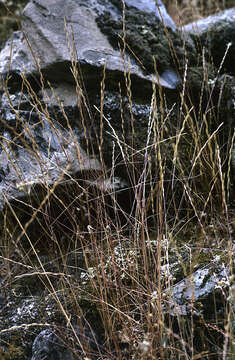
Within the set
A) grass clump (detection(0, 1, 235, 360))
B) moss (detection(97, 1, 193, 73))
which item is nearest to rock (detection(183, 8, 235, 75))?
moss (detection(97, 1, 193, 73))

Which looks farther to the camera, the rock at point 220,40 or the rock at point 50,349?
the rock at point 220,40

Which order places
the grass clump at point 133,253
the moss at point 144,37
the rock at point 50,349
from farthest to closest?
the moss at point 144,37, the rock at point 50,349, the grass clump at point 133,253

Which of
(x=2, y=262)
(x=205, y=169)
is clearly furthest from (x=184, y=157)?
(x=2, y=262)

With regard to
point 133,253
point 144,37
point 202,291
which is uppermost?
point 144,37

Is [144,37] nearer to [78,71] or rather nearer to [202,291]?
[78,71]

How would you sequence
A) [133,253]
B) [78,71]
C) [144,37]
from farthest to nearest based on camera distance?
[144,37]
[78,71]
[133,253]

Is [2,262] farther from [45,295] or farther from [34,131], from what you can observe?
[34,131]

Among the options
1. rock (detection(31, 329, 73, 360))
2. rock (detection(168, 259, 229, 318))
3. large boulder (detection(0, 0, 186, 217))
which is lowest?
rock (detection(31, 329, 73, 360))

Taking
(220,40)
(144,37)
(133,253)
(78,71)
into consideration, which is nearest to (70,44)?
(78,71)

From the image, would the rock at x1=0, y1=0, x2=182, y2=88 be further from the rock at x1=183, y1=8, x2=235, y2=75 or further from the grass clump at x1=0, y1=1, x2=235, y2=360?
the rock at x1=183, y1=8, x2=235, y2=75

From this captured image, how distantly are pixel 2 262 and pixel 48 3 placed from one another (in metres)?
1.82

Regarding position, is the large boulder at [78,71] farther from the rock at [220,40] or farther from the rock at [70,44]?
the rock at [220,40]

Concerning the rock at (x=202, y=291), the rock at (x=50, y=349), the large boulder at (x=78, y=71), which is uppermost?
the large boulder at (x=78, y=71)

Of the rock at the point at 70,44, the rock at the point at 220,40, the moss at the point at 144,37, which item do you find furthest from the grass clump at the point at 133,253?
the rock at the point at 220,40
